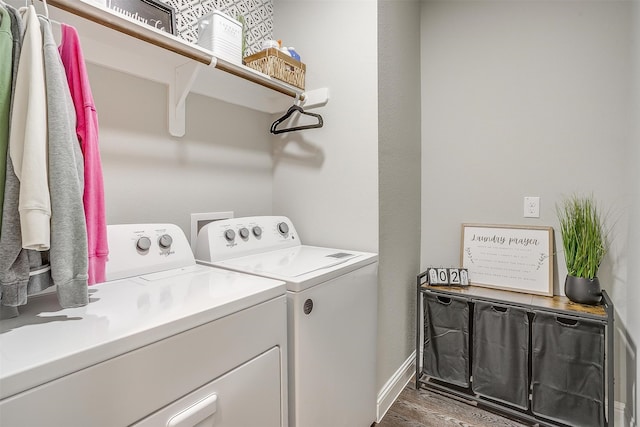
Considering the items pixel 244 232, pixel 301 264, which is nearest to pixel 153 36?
pixel 244 232

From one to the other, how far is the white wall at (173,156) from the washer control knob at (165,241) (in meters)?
0.22

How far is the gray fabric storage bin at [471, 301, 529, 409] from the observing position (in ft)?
5.32

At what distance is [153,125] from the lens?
1422mm

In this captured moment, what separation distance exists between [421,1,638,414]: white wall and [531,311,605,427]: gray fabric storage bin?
11.0 inches

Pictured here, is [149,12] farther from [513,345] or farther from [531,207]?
[513,345]

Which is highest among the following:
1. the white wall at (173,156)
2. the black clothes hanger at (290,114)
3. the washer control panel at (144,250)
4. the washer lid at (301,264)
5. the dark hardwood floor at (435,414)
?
the black clothes hanger at (290,114)

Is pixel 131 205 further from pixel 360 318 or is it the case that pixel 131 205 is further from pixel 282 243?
pixel 360 318

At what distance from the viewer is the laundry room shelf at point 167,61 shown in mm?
978

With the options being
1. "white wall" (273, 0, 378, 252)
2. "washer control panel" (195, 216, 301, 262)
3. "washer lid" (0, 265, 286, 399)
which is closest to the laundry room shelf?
"white wall" (273, 0, 378, 252)

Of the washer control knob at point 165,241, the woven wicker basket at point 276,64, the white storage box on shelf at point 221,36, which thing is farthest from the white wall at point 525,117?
the washer control knob at point 165,241

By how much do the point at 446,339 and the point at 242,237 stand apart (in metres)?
1.29

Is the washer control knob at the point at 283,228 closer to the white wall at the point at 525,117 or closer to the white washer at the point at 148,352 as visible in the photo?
the white washer at the point at 148,352

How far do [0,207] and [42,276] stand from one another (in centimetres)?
17

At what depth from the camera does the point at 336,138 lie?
5.71ft
